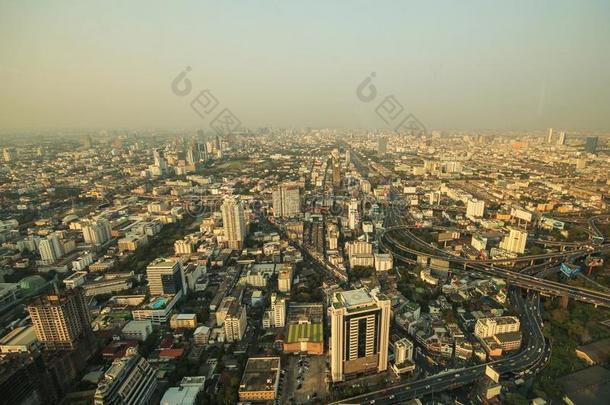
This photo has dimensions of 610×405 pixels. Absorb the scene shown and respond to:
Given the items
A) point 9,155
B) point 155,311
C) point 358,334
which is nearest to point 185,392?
point 155,311

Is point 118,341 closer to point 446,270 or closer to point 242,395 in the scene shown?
point 242,395

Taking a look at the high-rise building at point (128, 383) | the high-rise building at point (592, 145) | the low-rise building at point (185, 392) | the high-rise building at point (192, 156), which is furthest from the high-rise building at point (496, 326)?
the high-rise building at point (592, 145)

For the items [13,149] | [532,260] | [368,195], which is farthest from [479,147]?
[13,149]

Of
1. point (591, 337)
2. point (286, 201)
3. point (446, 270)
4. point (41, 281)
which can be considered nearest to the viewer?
point (591, 337)

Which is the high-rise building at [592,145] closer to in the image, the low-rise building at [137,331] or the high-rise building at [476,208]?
the high-rise building at [476,208]

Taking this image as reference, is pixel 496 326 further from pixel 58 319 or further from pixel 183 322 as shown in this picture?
pixel 58 319
